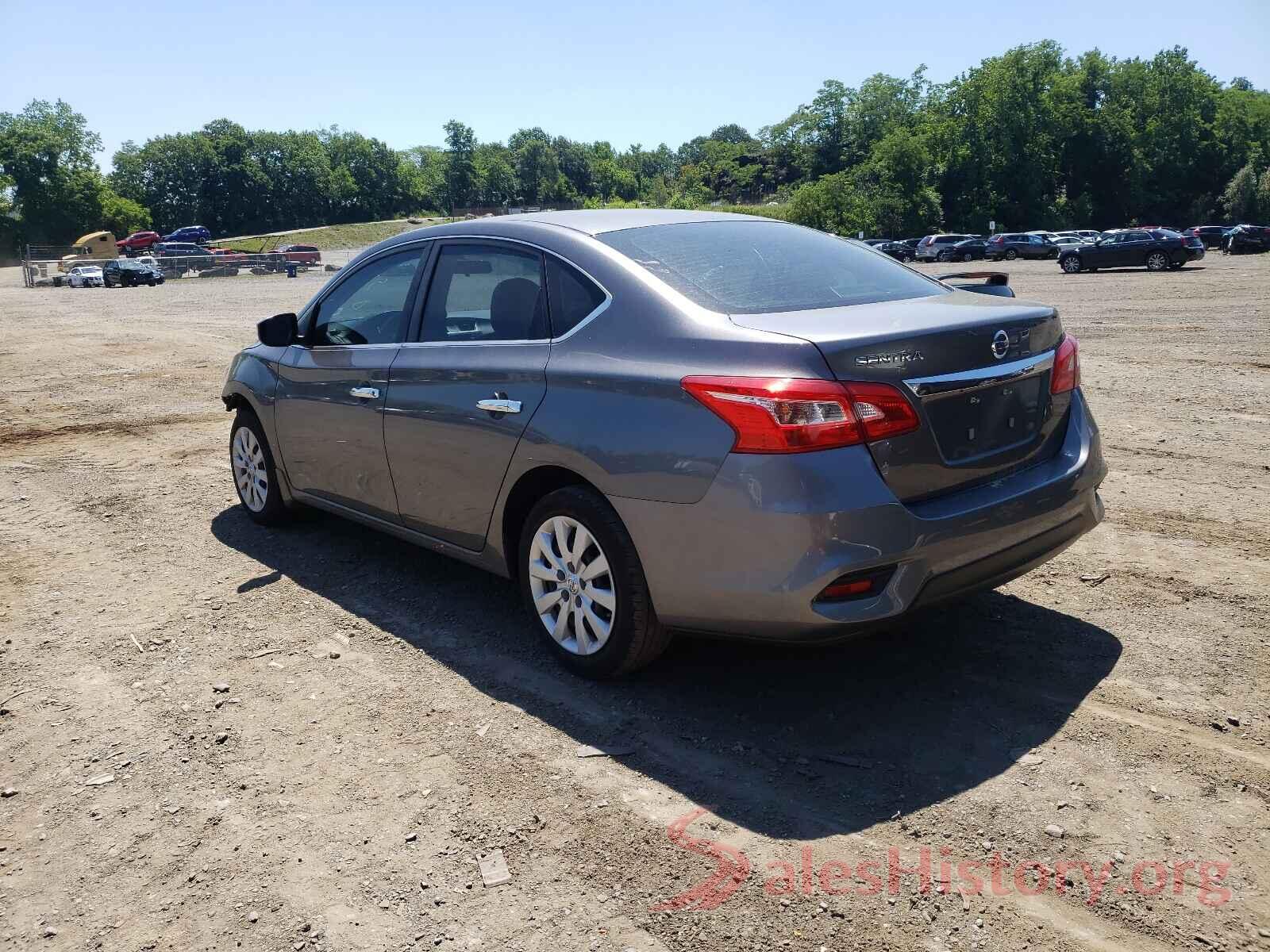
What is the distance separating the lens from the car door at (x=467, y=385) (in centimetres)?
411

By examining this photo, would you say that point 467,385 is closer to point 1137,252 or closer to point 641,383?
point 641,383

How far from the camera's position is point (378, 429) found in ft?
15.9

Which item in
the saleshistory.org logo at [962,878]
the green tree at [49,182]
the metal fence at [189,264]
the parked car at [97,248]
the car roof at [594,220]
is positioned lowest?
the saleshistory.org logo at [962,878]

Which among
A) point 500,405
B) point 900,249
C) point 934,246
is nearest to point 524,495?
point 500,405

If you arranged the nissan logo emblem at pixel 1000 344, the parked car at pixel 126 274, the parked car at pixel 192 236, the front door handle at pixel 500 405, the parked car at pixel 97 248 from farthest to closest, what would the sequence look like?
1. the parked car at pixel 192 236
2. the parked car at pixel 97 248
3. the parked car at pixel 126 274
4. the front door handle at pixel 500 405
5. the nissan logo emblem at pixel 1000 344

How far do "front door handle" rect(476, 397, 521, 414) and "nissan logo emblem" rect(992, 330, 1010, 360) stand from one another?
5.77ft

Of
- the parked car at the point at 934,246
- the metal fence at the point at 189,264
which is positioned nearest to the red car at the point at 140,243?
the metal fence at the point at 189,264

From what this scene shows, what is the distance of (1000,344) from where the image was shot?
11.7 feet

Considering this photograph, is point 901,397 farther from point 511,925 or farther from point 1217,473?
point 1217,473

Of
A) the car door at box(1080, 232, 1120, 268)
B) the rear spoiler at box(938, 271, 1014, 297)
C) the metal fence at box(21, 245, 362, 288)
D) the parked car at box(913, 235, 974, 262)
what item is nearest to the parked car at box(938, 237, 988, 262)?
the parked car at box(913, 235, 974, 262)

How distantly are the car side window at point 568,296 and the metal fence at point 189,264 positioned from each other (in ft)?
188

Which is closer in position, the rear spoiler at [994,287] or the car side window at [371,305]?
the rear spoiler at [994,287]

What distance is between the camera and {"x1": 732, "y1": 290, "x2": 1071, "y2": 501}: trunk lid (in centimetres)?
329

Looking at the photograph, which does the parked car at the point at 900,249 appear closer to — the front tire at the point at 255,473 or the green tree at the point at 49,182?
the front tire at the point at 255,473
